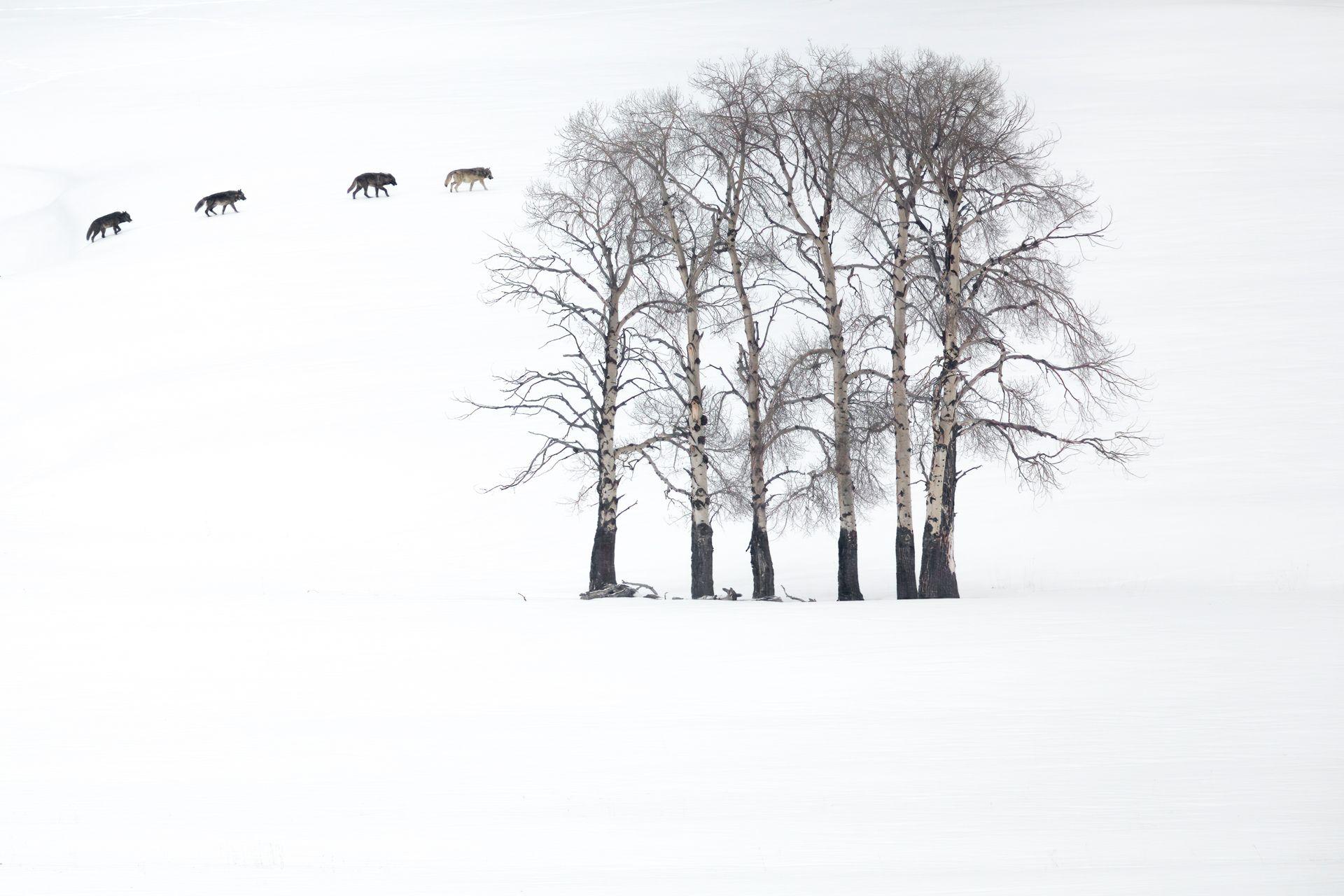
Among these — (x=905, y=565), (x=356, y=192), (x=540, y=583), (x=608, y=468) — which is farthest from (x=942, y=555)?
(x=356, y=192)

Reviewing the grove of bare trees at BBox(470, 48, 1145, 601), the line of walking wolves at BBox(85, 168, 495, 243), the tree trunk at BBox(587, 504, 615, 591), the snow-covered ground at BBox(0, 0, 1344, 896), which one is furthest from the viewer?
the line of walking wolves at BBox(85, 168, 495, 243)

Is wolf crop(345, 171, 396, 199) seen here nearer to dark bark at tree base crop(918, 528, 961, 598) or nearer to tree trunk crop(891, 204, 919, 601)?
tree trunk crop(891, 204, 919, 601)

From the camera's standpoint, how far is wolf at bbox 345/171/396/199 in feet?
176

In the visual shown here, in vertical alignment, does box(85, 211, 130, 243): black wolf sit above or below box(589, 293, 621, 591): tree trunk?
above

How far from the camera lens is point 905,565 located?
2159 cm

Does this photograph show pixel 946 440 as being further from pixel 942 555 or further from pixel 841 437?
pixel 942 555

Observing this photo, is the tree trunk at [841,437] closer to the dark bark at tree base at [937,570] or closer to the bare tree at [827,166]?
the bare tree at [827,166]

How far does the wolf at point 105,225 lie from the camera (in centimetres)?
5453

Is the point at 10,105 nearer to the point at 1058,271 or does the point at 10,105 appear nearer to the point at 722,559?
the point at 722,559

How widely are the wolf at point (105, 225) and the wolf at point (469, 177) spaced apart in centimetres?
1428

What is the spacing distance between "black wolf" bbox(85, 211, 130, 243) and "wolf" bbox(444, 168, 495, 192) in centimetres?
1428

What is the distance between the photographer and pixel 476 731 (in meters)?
13.4

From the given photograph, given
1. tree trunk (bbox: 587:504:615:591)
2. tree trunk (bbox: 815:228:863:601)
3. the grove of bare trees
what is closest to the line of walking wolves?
the grove of bare trees

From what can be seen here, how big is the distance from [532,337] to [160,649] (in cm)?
2490
